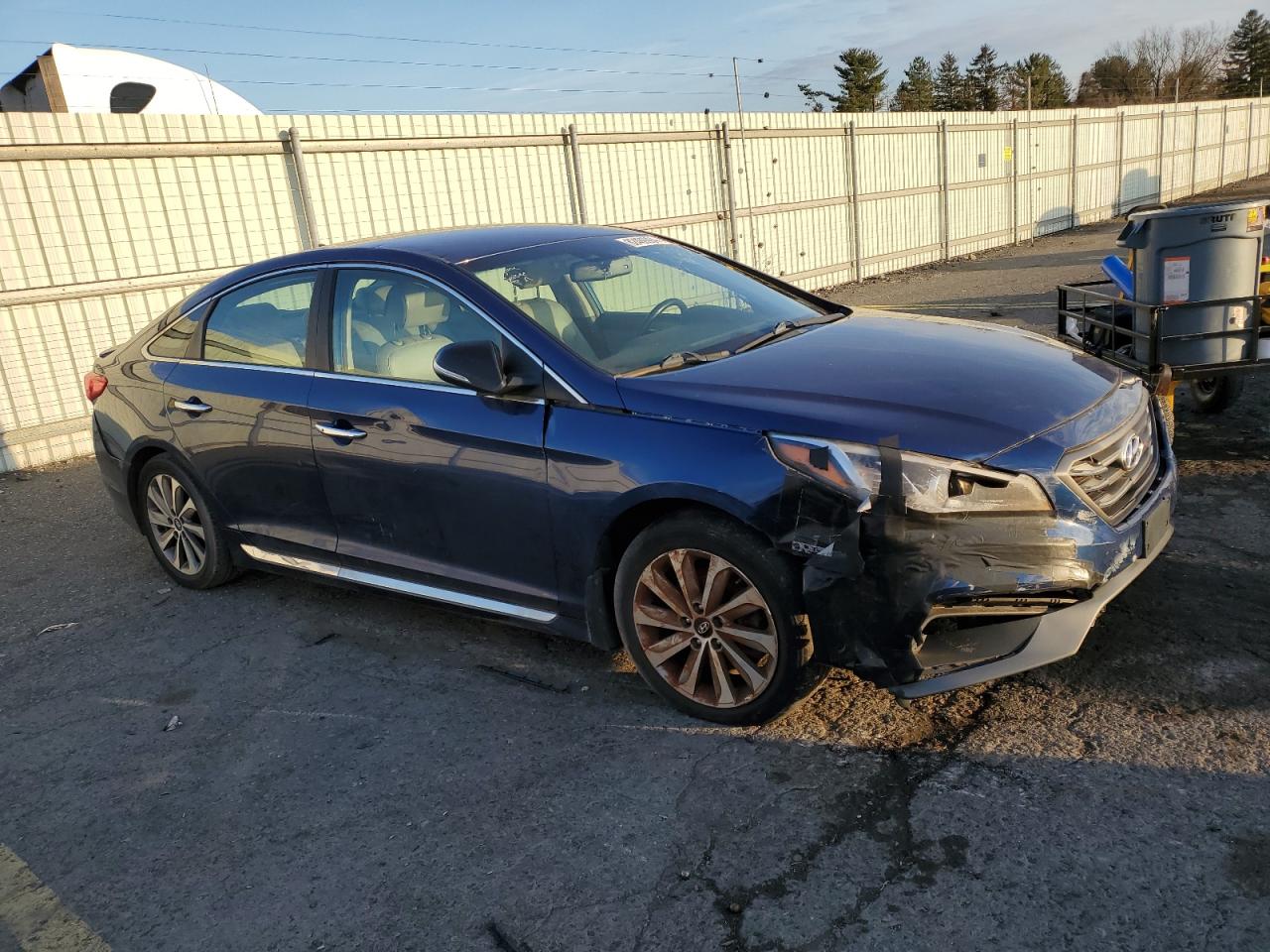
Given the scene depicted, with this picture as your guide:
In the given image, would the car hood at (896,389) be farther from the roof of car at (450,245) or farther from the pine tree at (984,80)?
the pine tree at (984,80)

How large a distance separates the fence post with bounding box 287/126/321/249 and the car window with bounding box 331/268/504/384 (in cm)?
621

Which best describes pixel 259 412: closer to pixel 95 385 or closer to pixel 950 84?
pixel 95 385

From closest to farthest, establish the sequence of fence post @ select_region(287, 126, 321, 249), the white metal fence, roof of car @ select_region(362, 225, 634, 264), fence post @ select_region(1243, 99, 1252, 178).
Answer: roof of car @ select_region(362, 225, 634, 264)
the white metal fence
fence post @ select_region(287, 126, 321, 249)
fence post @ select_region(1243, 99, 1252, 178)

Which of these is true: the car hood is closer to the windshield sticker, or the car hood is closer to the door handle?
the windshield sticker

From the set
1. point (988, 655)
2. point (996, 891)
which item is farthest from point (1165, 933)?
point (988, 655)

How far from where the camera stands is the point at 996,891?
254cm

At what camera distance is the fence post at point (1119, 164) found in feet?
86.1

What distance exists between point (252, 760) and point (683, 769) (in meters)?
1.56

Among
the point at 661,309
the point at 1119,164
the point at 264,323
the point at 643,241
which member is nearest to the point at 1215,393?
the point at 643,241

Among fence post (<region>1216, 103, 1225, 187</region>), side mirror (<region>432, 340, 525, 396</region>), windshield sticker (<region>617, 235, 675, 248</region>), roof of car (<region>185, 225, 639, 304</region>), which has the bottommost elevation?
fence post (<region>1216, 103, 1225, 187</region>)

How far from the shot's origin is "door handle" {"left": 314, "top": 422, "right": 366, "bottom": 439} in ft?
13.5

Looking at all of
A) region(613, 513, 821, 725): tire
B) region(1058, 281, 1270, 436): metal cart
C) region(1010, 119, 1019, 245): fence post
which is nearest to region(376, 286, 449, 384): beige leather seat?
region(613, 513, 821, 725): tire

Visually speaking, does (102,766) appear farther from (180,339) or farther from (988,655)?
(988,655)

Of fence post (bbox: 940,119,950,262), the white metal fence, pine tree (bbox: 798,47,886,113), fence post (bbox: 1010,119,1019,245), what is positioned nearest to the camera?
the white metal fence
